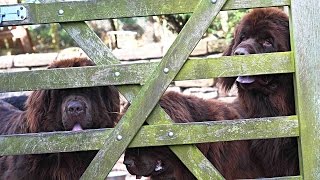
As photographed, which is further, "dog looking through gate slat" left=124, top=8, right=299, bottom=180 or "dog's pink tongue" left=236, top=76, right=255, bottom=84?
"dog's pink tongue" left=236, top=76, right=255, bottom=84

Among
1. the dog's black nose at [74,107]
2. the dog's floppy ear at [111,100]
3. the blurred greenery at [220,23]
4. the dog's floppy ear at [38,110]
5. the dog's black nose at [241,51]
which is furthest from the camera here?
the blurred greenery at [220,23]

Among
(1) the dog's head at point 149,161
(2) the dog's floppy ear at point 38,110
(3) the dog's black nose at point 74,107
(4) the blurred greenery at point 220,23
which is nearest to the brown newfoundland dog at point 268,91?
(1) the dog's head at point 149,161

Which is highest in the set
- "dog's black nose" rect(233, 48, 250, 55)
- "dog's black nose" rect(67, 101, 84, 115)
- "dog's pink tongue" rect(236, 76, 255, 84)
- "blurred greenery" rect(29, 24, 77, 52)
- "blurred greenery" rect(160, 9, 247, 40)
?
"blurred greenery" rect(29, 24, 77, 52)

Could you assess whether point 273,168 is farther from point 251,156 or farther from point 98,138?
point 98,138

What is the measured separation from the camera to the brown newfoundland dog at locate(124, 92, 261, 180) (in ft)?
13.9

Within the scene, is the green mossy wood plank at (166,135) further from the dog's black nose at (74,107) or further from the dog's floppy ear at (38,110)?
the dog's floppy ear at (38,110)

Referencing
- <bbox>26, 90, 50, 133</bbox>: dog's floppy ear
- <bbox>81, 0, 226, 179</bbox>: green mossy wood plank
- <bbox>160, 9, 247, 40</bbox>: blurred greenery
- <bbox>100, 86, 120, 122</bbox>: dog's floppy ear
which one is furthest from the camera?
<bbox>160, 9, 247, 40</bbox>: blurred greenery

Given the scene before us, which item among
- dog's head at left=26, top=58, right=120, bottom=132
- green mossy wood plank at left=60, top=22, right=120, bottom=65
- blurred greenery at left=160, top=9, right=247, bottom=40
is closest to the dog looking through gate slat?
dog's head at left=26, top=58, right=120, bottom=132

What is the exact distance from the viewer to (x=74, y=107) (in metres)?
4.41

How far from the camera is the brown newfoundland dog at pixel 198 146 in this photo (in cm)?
422

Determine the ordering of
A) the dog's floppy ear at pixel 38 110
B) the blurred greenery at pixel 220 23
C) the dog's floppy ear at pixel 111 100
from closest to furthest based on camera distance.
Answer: the dog's floppy ear at pixel 38 110
the dog's floppy ear at pixel 111 100
the blurred greenery at pixel 220 23

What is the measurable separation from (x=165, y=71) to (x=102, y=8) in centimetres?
49

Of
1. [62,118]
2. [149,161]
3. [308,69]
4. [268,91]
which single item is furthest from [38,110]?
[308,69]

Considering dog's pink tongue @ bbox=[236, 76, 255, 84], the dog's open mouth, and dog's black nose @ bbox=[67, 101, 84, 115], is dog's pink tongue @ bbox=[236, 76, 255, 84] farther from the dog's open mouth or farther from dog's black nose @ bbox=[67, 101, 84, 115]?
dog's black nose @ bbox=[67, 101, 84, 115]
